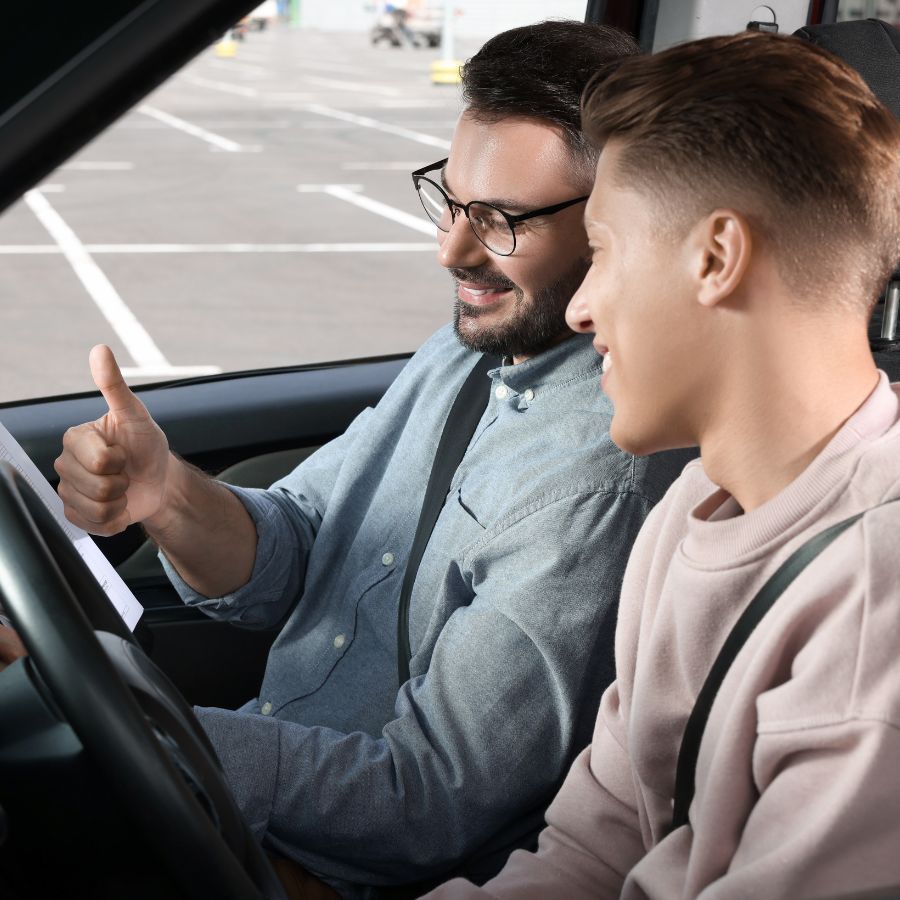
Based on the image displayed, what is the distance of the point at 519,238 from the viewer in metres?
1.71

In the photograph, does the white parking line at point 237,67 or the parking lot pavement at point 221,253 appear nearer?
the parking lot pavement at point 221,253

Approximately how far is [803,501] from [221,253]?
862cm

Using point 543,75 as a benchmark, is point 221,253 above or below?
below

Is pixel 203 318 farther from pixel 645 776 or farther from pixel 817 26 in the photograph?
pixel 645 776

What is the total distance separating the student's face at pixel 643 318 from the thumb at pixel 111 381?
29.2 inches

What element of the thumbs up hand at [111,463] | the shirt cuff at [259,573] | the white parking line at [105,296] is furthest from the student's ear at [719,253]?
the white parking line at [105,296]

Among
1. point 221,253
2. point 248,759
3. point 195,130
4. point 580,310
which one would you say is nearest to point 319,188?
point 221,253

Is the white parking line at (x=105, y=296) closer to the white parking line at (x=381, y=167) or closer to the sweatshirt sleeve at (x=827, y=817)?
the white parking line at (x=381, y=167)

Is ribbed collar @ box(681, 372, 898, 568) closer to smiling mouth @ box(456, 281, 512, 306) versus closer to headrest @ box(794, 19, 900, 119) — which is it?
smiling mouth @ box(456, 281, 512, 306)

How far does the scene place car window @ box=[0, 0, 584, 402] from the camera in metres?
6.88

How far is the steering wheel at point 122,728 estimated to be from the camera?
3.29 feet

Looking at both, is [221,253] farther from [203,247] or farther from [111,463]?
[111,463]

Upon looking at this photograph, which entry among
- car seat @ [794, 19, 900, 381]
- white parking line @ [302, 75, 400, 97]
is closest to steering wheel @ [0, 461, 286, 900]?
car seat @ [794, 19, 900, 381]

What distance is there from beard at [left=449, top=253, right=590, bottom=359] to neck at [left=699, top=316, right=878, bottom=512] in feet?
1.82
